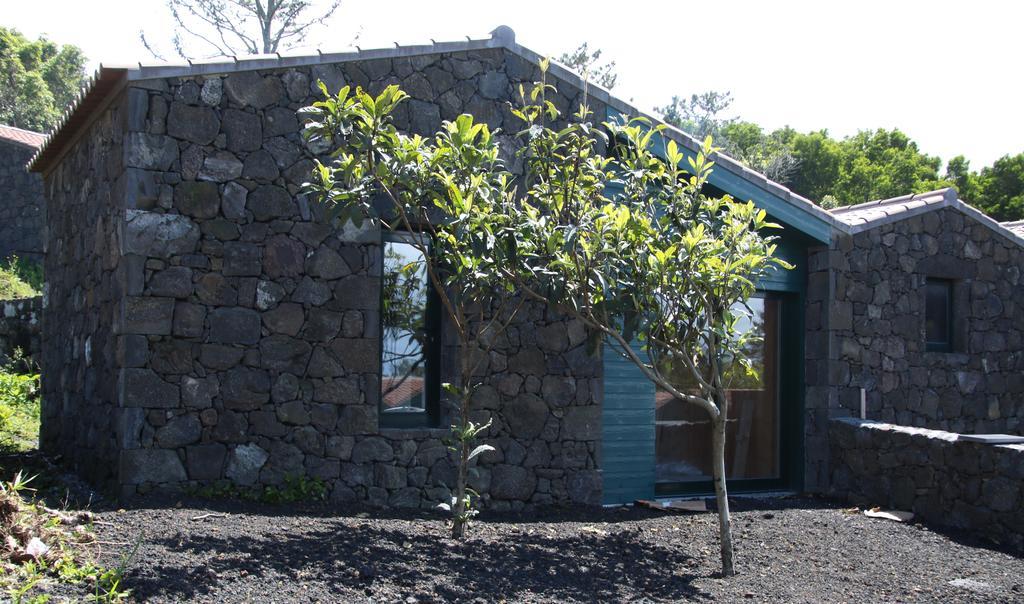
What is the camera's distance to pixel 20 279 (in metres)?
18.7

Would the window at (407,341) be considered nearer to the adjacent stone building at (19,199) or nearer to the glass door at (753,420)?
the glass door at (753,420)

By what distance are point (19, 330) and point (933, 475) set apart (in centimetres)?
1369

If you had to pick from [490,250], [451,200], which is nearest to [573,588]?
[490,250]

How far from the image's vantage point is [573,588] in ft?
19.3

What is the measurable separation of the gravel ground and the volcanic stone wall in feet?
1.62

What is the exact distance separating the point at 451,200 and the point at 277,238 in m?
2.08

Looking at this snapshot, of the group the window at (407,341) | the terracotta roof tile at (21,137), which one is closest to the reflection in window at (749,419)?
the window at (407,341)

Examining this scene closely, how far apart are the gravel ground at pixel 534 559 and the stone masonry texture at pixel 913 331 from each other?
2.06m

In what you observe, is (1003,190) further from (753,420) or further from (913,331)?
(753,420)

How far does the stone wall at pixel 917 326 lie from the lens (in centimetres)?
1009

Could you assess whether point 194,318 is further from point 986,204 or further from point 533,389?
point 986,204

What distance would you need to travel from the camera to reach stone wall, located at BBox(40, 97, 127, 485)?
770 centimetres

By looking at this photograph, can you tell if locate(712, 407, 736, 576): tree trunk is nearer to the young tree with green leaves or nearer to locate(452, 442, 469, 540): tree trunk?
the young tree with green leaves

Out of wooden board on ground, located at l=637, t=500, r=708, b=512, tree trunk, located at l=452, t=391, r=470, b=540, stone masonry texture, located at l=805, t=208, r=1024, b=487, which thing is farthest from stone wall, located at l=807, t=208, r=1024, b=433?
tree trunk, located at l=452, t=391, r=470, b=540
